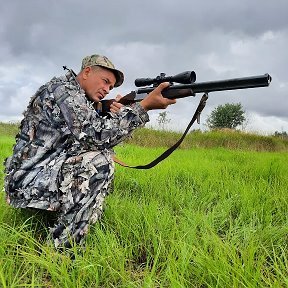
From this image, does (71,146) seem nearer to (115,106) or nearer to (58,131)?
→ (58,131)

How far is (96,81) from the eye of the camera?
2801mm

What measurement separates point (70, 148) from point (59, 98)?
1.29 ft

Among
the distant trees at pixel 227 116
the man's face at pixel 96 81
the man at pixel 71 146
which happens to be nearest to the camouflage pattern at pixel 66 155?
the man at pixel 71 146

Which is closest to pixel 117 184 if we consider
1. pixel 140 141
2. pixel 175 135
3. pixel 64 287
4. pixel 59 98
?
pixel 59 98

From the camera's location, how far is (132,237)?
275 cm

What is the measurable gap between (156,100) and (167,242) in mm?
1062

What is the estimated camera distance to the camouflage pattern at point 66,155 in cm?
255

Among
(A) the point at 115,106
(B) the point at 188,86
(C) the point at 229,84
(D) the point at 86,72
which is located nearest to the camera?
(C) the point at 229,84

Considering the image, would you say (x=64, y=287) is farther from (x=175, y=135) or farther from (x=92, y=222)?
(x=175, y=135)

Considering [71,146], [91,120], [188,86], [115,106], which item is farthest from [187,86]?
[71,146]

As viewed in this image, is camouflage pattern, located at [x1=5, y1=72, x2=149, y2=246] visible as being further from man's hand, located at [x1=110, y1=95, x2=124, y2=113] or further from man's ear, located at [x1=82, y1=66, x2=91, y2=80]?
man's hand, located at [x1=110, y1=95, x2=124, y2=113]

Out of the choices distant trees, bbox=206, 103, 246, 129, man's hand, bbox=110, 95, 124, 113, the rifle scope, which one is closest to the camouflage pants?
man's hand, bbox=110, 95, 124, 113

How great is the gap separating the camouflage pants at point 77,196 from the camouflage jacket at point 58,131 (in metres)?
0.08

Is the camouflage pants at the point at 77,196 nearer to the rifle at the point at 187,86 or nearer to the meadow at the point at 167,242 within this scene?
the meadow at the point at 167,242
